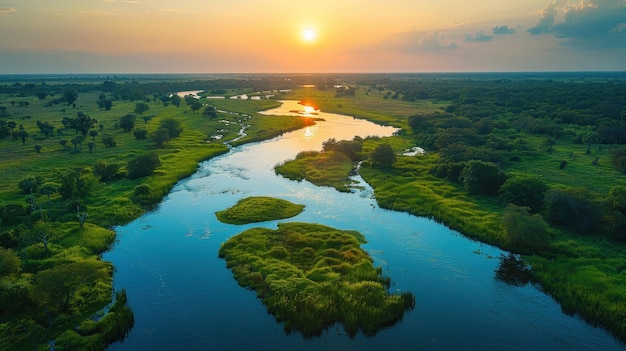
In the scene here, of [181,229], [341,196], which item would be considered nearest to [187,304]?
[181,229]

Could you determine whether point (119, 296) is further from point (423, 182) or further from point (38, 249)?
point (423, 182)

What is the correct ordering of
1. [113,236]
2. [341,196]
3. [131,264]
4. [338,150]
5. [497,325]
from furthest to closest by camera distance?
[338,150], [341,196], [113,236], [131,264], [497,325]

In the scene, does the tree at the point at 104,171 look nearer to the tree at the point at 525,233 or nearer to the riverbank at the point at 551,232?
the riverbank at the point at 551,232

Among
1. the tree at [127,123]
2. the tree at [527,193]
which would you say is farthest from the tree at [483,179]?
the tree at [127,123]

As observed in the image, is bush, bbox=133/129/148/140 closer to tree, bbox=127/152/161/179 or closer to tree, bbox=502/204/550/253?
tree, bbox=127/152/161/179

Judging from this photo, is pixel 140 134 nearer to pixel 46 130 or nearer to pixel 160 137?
pixel 160 137

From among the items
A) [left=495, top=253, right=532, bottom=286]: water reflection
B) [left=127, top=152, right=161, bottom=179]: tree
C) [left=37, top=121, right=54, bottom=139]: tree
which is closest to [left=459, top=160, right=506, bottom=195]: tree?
[left=495, top=253, right=532, bottom=286]: water reflection
